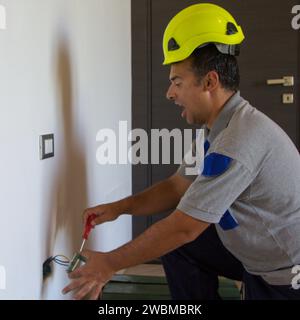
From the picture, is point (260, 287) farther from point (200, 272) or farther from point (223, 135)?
point (223, 135)

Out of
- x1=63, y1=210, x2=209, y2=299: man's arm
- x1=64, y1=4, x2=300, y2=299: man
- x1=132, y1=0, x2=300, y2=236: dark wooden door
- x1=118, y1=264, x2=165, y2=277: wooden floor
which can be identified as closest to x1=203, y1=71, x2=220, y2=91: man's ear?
x1=64, y1=4, x2=300, y2=299: man

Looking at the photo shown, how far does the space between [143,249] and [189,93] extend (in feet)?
1.60

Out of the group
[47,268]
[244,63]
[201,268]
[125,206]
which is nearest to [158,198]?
[125,206]

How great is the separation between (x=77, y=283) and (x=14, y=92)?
529 millimetres

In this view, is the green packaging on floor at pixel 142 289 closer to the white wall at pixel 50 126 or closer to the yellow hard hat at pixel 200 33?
the white wall at pixel 50 126

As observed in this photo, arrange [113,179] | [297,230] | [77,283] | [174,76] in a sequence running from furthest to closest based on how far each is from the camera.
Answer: [113,179] → [174,76] → [297,230] → [77,283]

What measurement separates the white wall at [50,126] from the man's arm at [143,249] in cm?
22

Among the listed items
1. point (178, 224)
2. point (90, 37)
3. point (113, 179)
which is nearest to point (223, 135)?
point (178, 224)

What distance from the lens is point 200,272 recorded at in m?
1.77

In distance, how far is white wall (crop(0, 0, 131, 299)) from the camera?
4.16ft

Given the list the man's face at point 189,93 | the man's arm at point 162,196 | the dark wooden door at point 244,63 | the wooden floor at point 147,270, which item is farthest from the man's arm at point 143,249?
the dark wooden door at point 244,63

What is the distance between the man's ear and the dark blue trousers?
1.95 ft

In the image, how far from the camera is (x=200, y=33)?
4.66ft

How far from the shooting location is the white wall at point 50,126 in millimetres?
1267
